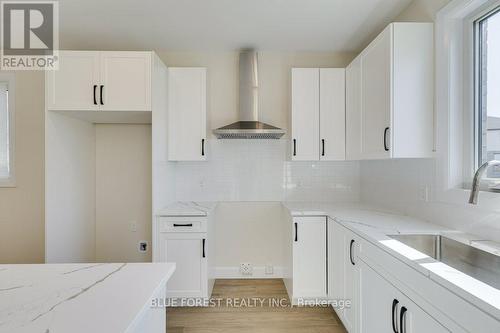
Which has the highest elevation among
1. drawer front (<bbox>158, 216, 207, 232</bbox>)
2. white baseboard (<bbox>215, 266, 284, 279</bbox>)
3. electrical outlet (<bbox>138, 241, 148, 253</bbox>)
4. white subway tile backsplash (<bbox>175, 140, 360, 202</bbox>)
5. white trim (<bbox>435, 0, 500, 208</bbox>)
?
white trim (<bbox>435, 0, 500, 208</bbox>)

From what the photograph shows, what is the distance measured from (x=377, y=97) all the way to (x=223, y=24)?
1.52 meters

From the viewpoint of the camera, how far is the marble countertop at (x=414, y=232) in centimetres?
88

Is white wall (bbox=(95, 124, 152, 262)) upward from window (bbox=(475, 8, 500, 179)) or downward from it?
downward

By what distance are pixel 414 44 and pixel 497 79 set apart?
538mm

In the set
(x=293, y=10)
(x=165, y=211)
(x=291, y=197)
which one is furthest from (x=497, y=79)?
(x=165, y=211)

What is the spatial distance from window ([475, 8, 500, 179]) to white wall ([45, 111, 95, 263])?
3.26 m

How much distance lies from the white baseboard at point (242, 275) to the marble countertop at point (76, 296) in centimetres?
205

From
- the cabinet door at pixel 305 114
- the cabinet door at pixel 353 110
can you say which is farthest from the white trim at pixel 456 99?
the cabinet door at pixel 305 114

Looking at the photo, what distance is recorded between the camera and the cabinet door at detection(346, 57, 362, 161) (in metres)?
2.44

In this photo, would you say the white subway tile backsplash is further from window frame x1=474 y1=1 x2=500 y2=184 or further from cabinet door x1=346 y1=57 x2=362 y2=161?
window frame x1=474 y1=1 x2=500 y2=184

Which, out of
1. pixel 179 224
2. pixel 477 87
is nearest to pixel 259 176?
pixel 179 224

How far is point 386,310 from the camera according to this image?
56.3 inches

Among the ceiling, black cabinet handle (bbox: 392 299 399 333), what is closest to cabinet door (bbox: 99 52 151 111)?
the ceiling

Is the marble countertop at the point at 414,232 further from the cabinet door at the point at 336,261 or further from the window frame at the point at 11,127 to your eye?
the window frame at the point at 11,127
